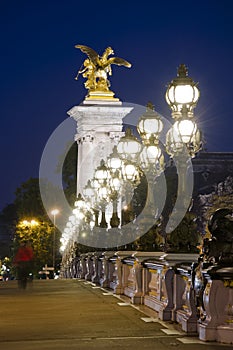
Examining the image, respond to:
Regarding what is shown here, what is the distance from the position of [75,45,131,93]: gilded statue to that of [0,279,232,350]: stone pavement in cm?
6787

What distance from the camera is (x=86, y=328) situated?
48.8 ft

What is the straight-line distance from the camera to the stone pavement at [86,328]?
12.7 meters

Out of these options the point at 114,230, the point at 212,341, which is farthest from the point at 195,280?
the point at 114,230

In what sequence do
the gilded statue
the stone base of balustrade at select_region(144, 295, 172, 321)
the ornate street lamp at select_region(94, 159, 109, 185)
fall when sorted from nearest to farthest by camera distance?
the stone base of balustrade at select_region(144, 295, 172, 321) → the ornate street lamp at select_region(94, 159, 109, 185) → the gilded statue

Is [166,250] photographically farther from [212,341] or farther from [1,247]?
[1,247]

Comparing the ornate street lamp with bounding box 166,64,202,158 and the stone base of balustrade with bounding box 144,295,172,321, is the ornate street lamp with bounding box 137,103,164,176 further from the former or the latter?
the stone base of balustrade with bounding box 144,295,172,321

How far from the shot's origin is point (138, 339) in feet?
44.1

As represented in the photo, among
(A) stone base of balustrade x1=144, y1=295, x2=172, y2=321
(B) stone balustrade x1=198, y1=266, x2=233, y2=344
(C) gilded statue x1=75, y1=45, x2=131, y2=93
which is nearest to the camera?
(B) stone balustrade x1=198, y1=266, x2=233, y2=344

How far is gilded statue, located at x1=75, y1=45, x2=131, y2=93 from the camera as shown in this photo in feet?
289

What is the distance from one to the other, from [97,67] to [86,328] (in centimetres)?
7490

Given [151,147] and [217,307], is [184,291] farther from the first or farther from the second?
[151,147]

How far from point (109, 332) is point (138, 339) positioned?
3.25ft

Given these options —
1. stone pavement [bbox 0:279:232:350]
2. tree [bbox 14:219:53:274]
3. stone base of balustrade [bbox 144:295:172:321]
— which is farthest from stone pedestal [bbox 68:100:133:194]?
stone base of balustrade [bbox 144:295:172:321]

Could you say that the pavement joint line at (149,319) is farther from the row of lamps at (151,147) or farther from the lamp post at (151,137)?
the lamp post at (151,137)
